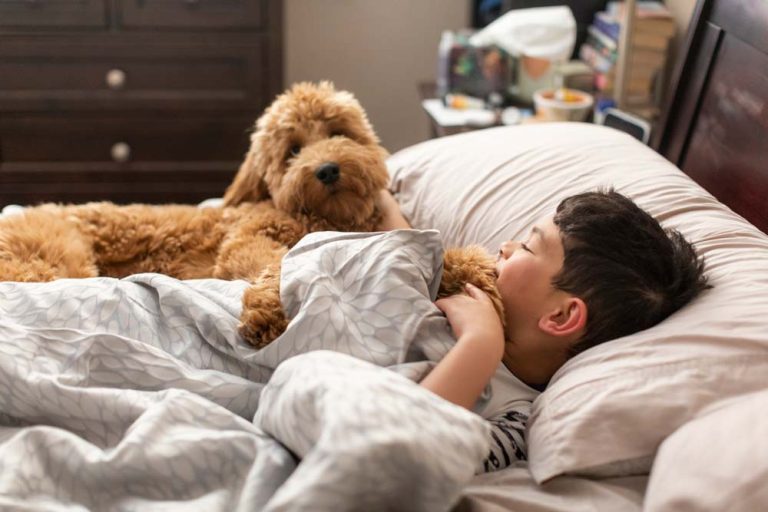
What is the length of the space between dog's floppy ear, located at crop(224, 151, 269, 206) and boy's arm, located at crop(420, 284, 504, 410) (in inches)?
25.1

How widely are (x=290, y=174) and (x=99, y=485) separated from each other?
2.40 feet

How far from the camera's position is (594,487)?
101 centimetres

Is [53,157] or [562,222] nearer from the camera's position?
[562,222]

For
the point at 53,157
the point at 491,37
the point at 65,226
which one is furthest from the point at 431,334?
the point at 53,157

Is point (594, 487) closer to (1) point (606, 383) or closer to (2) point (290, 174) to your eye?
(1) point (606, 383)

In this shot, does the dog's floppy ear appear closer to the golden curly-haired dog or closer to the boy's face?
the golden curly-haired dog

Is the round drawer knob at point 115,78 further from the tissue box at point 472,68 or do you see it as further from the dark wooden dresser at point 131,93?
the tissue box at point 472,68

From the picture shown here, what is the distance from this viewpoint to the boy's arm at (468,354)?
109 centimetres

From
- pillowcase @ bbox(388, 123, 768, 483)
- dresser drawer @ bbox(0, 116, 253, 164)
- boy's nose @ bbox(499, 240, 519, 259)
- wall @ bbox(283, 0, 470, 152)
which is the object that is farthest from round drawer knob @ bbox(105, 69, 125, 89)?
boy's nose @ bbox(499, 240, 519, 259)

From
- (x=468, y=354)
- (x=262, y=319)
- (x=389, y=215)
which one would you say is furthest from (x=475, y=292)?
(x=389, y=215)

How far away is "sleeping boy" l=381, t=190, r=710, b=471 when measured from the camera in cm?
118

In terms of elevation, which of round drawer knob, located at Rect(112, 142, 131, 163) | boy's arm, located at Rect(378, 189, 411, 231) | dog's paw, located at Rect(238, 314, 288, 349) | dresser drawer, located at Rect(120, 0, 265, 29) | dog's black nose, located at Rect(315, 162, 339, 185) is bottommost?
round drawer knob, located at Rect(112, 142, 131, 163)

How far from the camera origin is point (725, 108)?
5.41ft

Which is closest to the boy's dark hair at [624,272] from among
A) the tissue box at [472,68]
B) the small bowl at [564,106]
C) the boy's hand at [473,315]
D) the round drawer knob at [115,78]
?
the boy's hand at [473,315]
